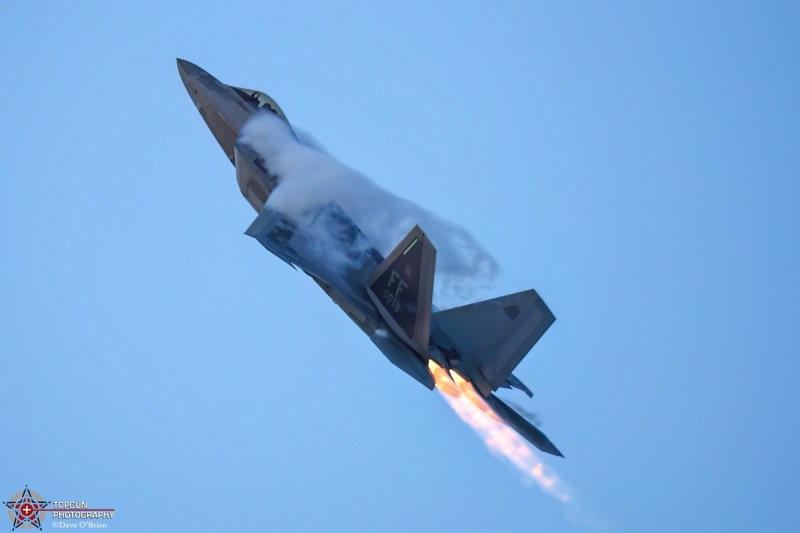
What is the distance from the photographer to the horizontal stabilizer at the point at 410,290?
822 inches

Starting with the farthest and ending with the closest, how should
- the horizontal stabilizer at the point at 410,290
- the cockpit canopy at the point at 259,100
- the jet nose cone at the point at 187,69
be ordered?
the jet nose cone at the point at 187,69 → the cockpit canopy at the point at 259,100 → the horizontal stabilizer at the point at 410,290

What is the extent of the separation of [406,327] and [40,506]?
452 inches

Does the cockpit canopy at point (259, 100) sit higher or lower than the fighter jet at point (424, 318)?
higher

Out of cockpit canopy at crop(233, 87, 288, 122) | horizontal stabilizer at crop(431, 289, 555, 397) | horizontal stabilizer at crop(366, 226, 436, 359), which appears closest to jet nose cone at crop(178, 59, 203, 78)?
cockpit canopy at crop(233, 87, 288, 122)

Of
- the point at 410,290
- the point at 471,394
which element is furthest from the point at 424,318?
the point at 471,394

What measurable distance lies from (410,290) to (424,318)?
2.64 feet

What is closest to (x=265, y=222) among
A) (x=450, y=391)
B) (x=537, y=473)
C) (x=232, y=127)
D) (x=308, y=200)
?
(x=308, y=200)

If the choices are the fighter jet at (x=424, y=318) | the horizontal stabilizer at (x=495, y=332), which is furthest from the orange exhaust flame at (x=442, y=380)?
the horizontal stabilizer at (x=495, y=332)

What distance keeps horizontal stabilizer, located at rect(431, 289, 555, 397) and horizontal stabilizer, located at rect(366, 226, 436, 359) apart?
1.16 metres

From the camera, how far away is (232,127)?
2662cm

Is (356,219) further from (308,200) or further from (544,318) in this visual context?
(544,318)

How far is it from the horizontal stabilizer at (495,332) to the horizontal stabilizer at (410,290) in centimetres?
116

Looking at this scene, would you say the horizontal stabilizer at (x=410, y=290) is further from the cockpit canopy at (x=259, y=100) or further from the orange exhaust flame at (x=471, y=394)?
the cockpit canopy at (x=259, y=100)

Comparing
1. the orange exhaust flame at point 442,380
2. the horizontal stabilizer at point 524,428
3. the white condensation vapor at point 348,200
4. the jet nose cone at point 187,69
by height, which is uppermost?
the jet nose cone at point 187,69
